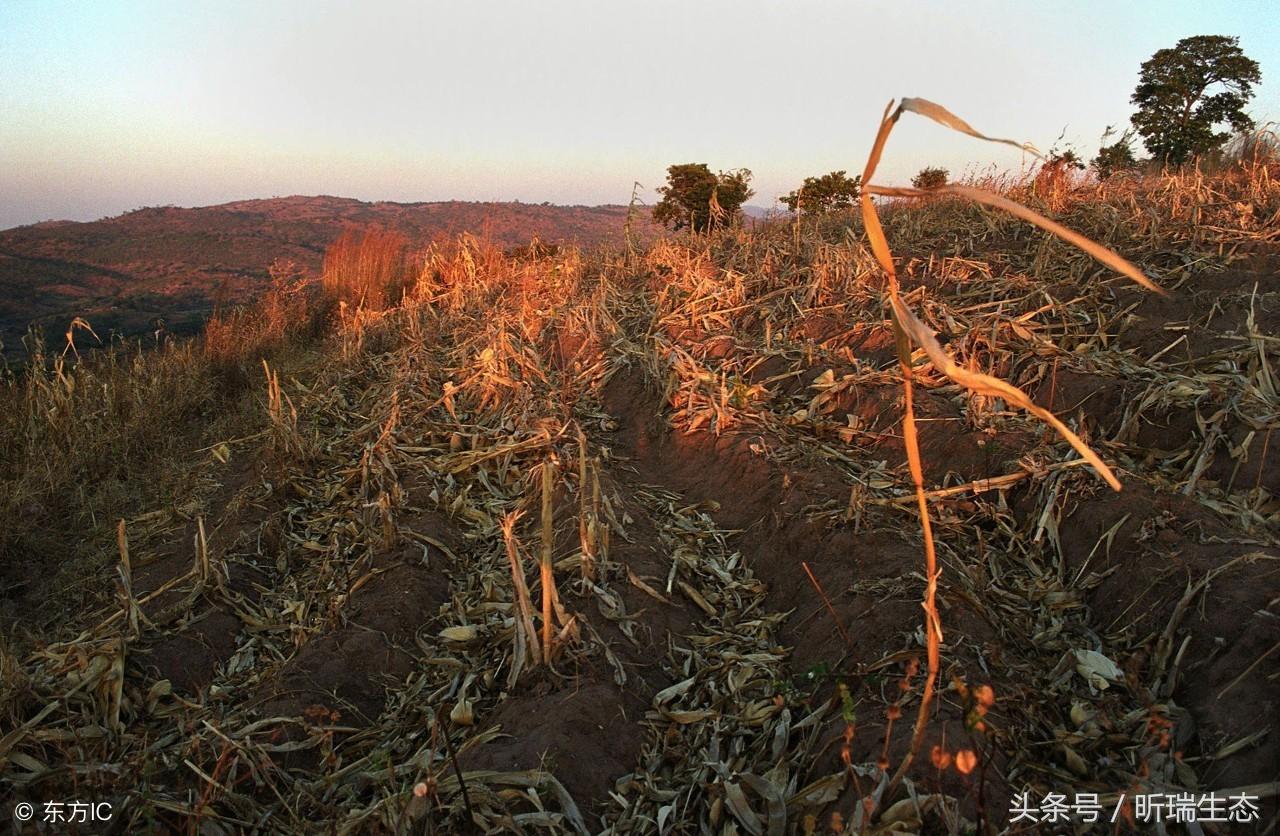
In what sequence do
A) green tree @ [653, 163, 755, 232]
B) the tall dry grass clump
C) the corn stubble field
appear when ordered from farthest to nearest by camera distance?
green tree @ [653, 163, 755, 232] < the tall dry grass clump < the corn stubble field

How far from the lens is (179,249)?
96.9 feet

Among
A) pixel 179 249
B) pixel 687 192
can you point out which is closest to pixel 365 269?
pixel 687 192

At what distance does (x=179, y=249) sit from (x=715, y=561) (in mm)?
33030

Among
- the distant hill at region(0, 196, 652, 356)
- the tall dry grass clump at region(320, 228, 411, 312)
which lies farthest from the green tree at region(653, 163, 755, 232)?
the tall dry grass clump at region(320, 228, 411, 312)

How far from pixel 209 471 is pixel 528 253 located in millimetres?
4863

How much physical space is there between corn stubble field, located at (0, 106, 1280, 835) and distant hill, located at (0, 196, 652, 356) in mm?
4986

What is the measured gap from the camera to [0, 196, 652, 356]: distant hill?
17672 millimetres

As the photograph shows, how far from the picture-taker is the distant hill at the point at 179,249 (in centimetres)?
1767

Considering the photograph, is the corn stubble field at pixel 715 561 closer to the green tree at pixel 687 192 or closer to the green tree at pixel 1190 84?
the green tree at pixel 687 192

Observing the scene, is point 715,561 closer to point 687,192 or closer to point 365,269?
point 365,269

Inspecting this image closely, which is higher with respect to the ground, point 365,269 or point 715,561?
point 365,269

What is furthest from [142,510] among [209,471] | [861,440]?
[861,440]

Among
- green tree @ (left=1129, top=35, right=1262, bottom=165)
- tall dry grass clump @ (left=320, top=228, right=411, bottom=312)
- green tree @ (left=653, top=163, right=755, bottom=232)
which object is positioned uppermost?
green tree @ (left=1129, top=35, right=1262, bottom=165)

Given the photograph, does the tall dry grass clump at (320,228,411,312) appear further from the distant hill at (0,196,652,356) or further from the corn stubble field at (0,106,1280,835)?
the corn stubble field at (0,106,1280,835)
